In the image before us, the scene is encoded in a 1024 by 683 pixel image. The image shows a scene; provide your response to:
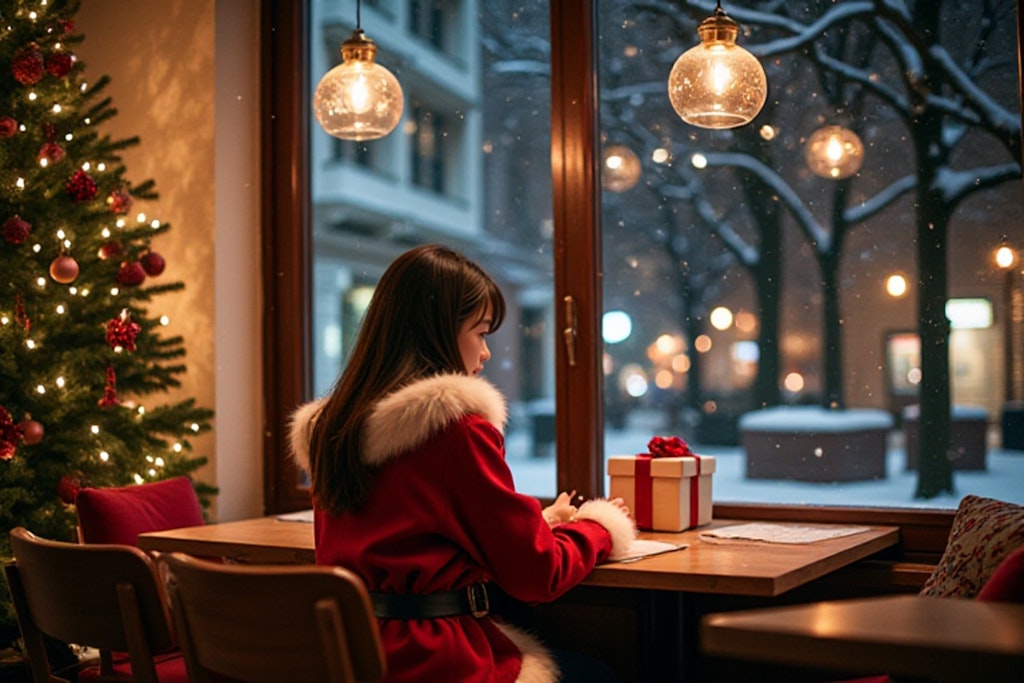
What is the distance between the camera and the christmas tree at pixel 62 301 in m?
3.11

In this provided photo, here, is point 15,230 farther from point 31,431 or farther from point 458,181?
point 458,181

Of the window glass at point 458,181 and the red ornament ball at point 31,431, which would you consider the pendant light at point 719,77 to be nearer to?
the window glass at point 458,181

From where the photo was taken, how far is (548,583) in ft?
6.58

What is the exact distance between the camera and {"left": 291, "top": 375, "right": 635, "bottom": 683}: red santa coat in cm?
196

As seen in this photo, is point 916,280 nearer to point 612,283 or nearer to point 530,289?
point 612,283

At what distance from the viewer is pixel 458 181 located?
3537 millimetres

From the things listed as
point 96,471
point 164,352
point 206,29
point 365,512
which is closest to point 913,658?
point 365,512

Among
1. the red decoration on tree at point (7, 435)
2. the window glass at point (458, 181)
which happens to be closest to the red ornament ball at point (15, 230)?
the red decoration on tree at point (7, 435)

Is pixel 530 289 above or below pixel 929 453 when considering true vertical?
above

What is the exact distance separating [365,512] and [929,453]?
1564mm

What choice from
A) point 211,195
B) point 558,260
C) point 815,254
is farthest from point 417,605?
point 211,195

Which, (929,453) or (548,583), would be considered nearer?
(548,583)

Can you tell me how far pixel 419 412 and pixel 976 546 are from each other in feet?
3.49

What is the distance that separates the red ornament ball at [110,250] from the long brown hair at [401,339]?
1.44m
